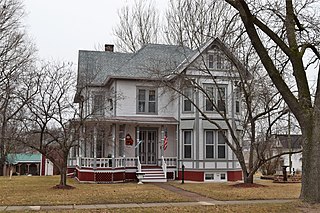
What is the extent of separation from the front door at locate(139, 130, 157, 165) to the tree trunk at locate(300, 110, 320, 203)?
1476 cm

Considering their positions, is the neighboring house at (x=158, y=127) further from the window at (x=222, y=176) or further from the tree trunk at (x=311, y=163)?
the tree trunk at (x=311, y=163)

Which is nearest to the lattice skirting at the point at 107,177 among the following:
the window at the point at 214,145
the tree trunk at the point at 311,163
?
the window at the point at 214,145

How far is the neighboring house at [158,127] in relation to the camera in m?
25.2

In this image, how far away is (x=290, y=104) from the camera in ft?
46.0

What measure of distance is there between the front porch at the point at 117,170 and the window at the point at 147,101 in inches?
134

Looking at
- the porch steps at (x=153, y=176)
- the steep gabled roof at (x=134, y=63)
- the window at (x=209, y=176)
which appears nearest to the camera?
the porch steps at (x=153, y=176)

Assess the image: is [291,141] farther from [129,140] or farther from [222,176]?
[129,140]

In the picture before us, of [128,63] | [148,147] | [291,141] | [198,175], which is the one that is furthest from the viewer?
[291,141]

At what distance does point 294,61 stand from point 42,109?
1210 cm

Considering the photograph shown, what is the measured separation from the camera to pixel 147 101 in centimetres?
2731

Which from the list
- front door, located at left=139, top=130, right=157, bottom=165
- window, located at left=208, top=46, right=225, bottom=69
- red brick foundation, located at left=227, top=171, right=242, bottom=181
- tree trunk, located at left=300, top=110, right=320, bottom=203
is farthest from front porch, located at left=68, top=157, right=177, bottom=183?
tree trunk, located at left=300, top=110, right=320, bottom=203

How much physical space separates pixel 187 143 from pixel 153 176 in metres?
3.36

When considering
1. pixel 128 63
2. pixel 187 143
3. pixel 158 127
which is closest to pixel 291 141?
pixel 187 143

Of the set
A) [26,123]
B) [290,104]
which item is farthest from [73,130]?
[290,104]
